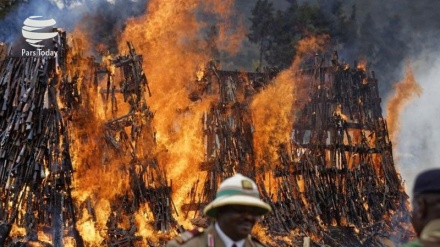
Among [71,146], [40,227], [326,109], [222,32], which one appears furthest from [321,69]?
[222,32]

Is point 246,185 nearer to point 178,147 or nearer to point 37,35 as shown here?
point 37,35

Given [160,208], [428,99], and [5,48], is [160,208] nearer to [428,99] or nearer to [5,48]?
[5,48]

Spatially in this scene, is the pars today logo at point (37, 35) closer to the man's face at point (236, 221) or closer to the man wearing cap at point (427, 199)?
the man's face at point (236, 221)

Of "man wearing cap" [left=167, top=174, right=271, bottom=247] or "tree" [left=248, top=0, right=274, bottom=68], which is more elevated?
"tree" [left=248, top=0, right=274, bottom=68]

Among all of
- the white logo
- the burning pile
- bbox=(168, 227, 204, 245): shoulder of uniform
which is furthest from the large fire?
bbox=(168, 227, 204, 245): shoulder of uniform

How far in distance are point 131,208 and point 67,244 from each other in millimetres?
1855

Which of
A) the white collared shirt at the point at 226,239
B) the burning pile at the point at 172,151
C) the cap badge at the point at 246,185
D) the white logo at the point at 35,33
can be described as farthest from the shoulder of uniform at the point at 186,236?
the white logo at the point at 35,33

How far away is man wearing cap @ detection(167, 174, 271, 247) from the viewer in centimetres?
407

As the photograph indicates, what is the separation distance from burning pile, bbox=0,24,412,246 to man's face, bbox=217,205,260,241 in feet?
31.9

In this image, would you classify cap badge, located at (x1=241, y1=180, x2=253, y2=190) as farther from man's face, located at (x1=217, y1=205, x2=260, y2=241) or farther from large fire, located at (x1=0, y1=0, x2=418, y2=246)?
large fire, located at (x1=0, y1=0, x2=418, y2=246)

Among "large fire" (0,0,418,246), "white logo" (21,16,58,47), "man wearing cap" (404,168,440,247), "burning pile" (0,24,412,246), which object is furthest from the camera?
"white logo" (21,16,58,47)

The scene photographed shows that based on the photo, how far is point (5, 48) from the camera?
567 inches

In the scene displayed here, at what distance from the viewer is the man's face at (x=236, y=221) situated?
4102mm

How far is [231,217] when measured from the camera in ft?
13.5
